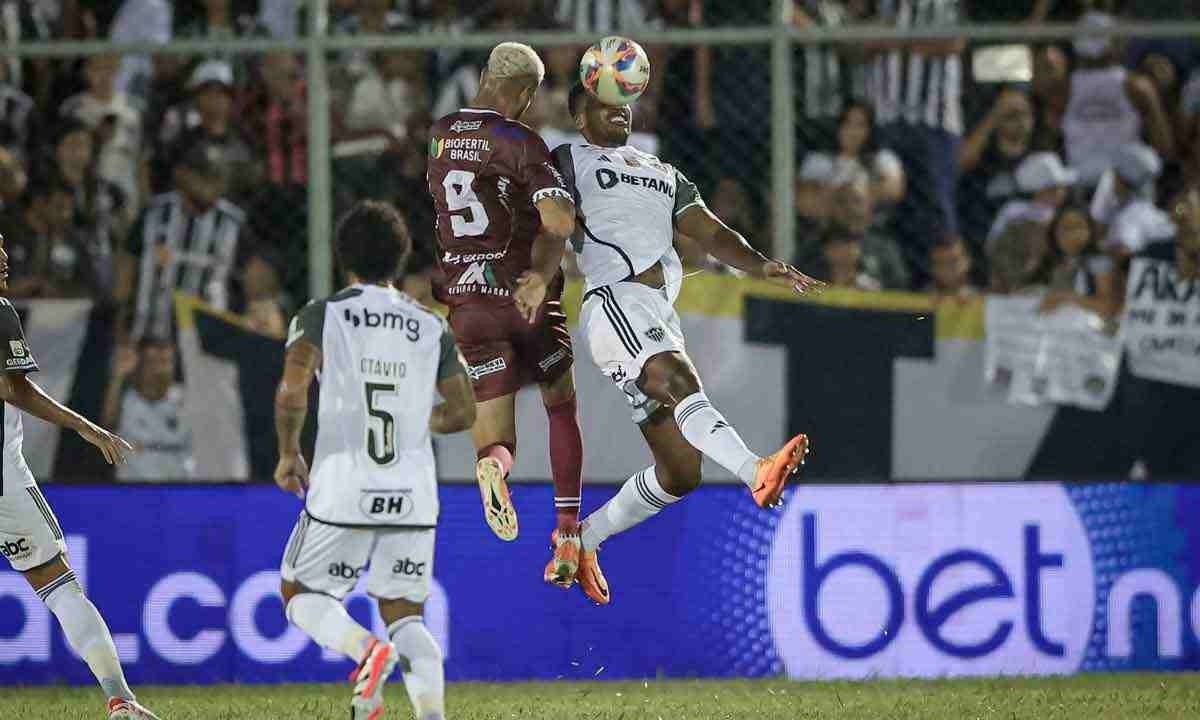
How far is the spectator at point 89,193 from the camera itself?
1217 cm

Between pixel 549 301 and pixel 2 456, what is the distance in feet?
7.78

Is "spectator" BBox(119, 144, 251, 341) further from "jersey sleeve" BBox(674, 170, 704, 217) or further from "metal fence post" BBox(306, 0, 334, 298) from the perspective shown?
"jersey sleeve" BBox(674, 170, 704, 217)

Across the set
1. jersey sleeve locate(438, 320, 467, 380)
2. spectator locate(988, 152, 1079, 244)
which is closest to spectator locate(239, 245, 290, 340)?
spectator locate(988, 152, 1079, 244)

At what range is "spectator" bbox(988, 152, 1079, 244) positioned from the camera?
40.5ft

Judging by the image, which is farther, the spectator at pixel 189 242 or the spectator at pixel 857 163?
the spectator at pixel 857 163

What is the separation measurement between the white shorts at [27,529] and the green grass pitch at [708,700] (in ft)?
2.98

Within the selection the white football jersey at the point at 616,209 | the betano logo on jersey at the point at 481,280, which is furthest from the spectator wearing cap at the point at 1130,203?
the betano logo on jersey at the point at 481,280

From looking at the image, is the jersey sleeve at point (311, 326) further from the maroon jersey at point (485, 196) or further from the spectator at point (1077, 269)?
the spectator at point (1077, 269)

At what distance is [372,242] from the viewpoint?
7.25 m

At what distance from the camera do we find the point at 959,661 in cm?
1040

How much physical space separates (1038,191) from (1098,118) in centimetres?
72

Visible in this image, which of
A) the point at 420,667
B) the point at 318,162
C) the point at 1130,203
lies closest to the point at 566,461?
the point at 420,667

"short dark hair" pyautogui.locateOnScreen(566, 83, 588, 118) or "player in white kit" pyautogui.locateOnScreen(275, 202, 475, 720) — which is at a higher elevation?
"short dark hair" pyautogui.locateOnScreen(566, 83, 588, 118)

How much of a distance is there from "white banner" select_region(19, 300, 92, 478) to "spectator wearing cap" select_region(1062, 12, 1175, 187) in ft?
19.1
